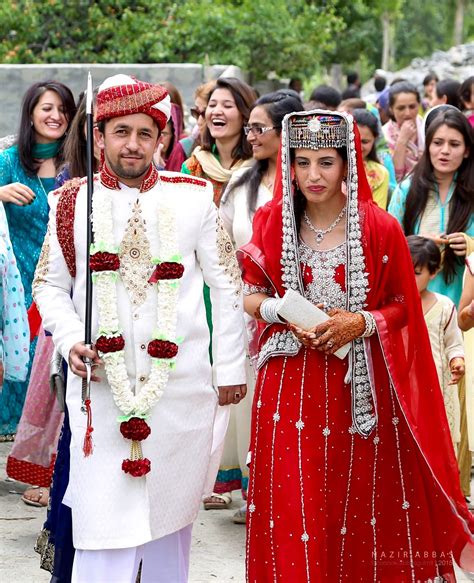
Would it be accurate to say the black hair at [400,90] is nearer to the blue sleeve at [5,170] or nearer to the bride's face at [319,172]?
the blue sleeve at [5,170]

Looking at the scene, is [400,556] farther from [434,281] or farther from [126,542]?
[434,281]

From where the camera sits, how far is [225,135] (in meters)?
7.14

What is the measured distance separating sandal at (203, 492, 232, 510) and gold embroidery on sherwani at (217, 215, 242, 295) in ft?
7.40

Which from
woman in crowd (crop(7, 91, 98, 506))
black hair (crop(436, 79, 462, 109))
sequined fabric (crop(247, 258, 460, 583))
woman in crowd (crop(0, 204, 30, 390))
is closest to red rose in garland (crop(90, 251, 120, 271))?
sequined fabric (crop(247, 258, 460, 583))

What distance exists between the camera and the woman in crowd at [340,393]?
4.89 m

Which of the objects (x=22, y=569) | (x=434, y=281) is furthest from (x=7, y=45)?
(x=22, y=569)

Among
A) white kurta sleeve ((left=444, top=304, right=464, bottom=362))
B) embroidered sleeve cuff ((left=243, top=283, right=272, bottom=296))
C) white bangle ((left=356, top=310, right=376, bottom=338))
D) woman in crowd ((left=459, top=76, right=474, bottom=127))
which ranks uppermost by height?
woman in crowd ((left=459, top=76, right=474, bottom=127))

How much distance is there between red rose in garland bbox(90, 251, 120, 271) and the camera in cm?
459

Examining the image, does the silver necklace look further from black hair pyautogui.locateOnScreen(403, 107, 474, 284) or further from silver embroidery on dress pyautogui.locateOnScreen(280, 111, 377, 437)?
black hair pyautogui.locateOnScreen(403, 107, 474, 284)

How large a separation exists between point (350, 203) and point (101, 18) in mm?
10650

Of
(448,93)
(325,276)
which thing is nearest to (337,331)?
(325,276)

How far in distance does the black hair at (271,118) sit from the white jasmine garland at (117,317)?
1988 millimetres

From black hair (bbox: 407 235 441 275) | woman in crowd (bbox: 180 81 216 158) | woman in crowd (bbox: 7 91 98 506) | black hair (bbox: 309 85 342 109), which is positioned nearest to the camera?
woman in crowd (bbox: 7 91 98 506)

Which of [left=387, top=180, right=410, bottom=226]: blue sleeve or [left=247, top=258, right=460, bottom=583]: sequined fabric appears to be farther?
[left=387, top=180, right=410, bottom=226]: blue sleeve
